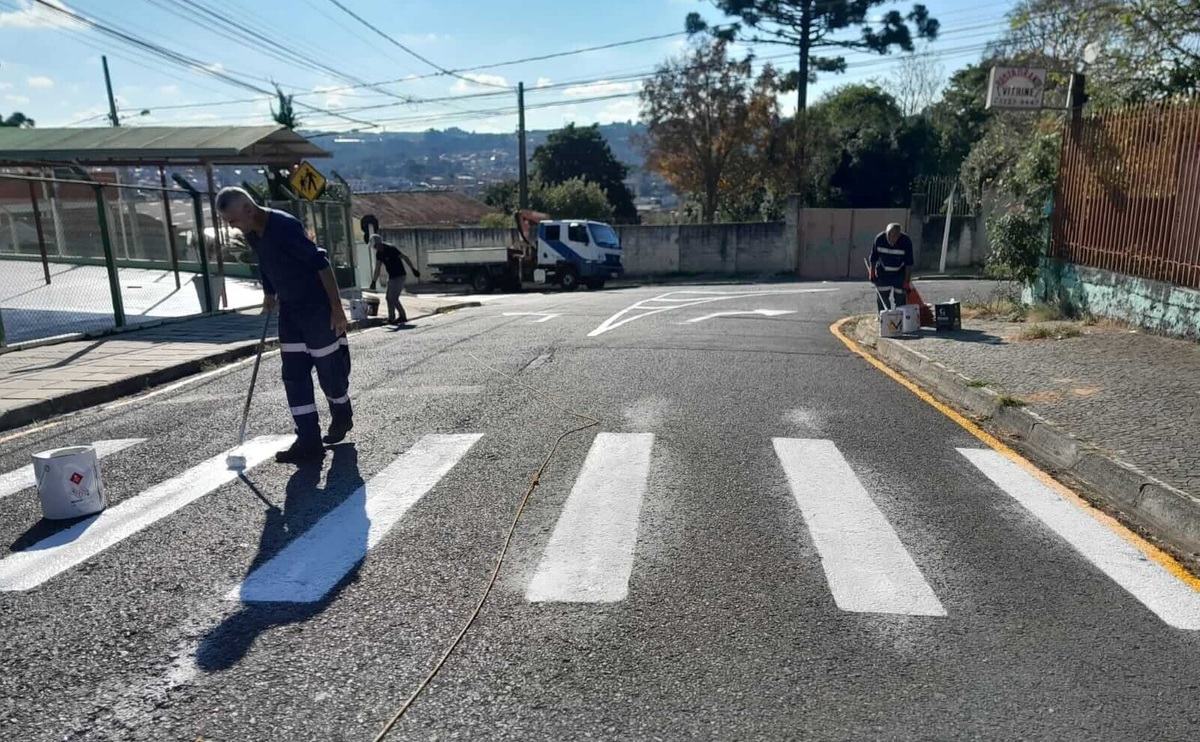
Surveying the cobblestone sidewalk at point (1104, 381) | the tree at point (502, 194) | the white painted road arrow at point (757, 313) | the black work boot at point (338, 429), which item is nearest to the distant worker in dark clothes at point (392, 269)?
the white painted road arrow at point (757, 313)

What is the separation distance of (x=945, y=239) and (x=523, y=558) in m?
30.9

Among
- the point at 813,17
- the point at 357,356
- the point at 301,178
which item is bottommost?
the point at 357,356

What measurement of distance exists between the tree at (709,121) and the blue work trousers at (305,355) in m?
34.0

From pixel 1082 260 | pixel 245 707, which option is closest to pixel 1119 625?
pixel 245 707

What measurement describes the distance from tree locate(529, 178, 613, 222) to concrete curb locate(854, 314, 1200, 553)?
36693mm

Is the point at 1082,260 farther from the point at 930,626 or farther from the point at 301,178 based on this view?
the point at 301,178

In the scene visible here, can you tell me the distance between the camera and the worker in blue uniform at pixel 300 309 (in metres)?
5.72

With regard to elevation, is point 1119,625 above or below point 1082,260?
below

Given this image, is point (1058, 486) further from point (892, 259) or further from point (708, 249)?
point (708, 249)

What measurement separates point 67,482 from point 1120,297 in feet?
37.8

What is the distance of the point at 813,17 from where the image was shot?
131ft

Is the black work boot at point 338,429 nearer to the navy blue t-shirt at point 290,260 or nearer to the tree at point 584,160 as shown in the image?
the navy blue t-shirt at point 290,260

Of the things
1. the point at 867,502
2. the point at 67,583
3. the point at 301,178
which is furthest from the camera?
the point at 301,178

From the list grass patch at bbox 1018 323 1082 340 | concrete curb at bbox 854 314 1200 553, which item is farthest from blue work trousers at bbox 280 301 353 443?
grass patch at bbox 1018 323 1082 340
